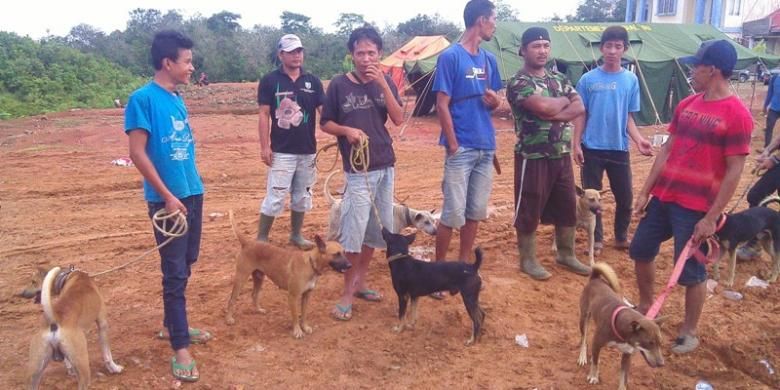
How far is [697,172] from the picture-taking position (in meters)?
4.13

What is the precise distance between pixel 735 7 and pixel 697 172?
49.2 metres

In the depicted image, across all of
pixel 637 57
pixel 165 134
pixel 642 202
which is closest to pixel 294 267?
pixel 165 134

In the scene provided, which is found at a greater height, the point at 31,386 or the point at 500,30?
the point at 500,30

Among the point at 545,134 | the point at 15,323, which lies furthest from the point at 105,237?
the point at 545,134

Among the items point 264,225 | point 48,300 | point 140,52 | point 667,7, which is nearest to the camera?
point 48,300

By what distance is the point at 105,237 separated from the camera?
725 cm

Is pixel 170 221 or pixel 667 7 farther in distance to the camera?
pixel 667 7

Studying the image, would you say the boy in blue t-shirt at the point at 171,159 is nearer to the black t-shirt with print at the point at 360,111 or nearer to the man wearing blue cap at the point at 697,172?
the black t-shirt with print at the point at 360,111

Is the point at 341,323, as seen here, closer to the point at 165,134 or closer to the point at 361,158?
the point at 361,158

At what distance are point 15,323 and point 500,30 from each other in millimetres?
16869

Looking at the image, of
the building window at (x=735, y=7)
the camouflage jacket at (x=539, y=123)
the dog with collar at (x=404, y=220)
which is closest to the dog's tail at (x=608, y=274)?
the camouflage jacket at (x=539, y=123)

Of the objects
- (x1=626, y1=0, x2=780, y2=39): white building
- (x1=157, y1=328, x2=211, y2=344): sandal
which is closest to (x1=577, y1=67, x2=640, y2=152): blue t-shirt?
(x1=157, y1=328, x2=211, y2=344): sandal

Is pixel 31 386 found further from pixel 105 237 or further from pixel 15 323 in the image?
pixel 105 237

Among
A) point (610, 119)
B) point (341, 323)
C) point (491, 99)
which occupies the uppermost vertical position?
point (491, 99)
